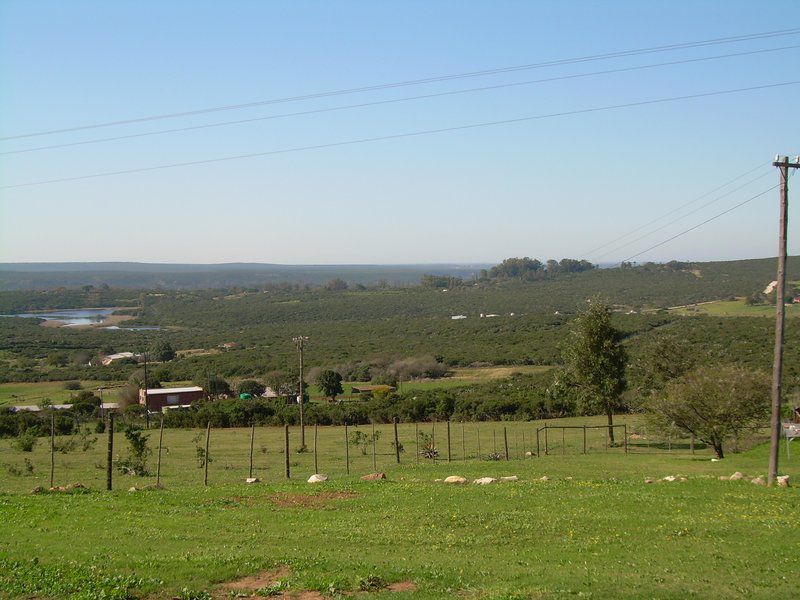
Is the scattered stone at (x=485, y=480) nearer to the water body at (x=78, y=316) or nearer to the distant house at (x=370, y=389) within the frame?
the distant house at (x=370, y=389)

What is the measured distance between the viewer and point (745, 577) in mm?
10930

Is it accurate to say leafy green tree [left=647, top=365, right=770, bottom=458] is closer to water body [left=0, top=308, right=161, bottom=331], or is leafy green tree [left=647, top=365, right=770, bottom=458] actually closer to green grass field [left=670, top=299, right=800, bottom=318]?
green grass field [left=670, top=299, right=800, bottom=318]

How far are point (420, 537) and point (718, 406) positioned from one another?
20.1 meters

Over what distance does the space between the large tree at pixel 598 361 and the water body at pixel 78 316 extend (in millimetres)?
122964

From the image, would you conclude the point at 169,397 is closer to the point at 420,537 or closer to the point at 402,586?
the point at 420,537

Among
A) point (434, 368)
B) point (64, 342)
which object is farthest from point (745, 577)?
point (64, 342)

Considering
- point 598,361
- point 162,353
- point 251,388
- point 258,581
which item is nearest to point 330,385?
point 251,388

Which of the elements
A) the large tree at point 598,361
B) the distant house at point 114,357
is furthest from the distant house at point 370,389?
the distant house at point 114,357

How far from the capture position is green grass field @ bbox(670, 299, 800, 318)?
92.2m

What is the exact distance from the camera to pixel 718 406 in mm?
29844

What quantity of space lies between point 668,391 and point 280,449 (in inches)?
738

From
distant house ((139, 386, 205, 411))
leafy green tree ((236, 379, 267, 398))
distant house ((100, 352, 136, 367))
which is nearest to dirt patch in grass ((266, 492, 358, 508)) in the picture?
distant house ((139, 386, 205, 411))

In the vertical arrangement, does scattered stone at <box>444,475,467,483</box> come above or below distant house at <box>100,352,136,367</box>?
above

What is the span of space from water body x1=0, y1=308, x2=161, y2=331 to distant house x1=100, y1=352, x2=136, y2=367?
133ft
